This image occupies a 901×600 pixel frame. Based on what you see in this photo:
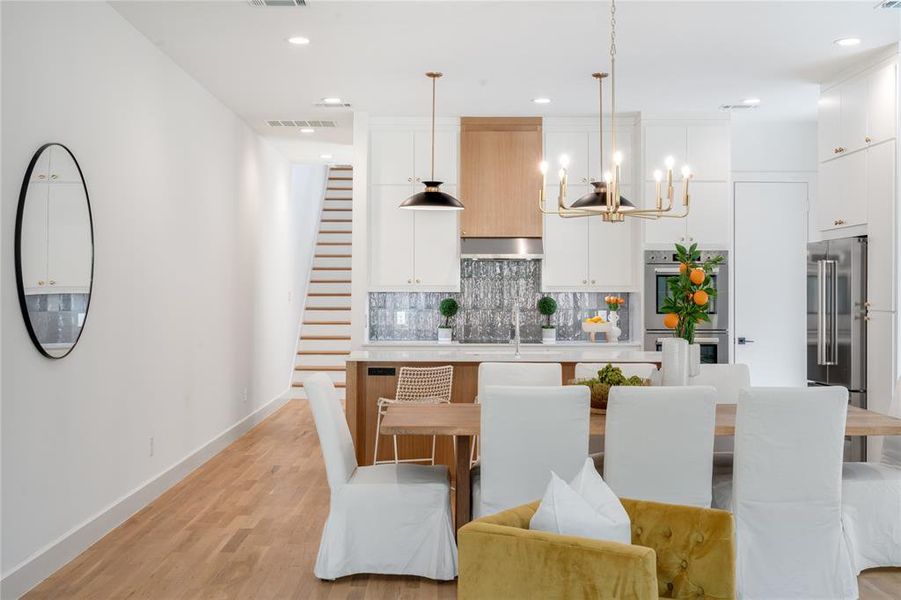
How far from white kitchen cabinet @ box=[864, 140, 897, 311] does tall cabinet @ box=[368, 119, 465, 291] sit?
135 inches

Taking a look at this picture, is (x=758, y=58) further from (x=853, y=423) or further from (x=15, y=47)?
(x=15, y=47)

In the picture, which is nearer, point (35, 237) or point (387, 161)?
point (35, 237)

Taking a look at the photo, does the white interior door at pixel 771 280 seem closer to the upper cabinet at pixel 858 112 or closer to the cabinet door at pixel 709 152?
the cabinet door at pixel 709 152

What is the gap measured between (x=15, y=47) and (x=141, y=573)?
8.13 ft

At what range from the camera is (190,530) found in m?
4.59

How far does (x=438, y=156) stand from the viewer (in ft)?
24.6

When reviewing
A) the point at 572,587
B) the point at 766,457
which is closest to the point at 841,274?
the point at 766,457

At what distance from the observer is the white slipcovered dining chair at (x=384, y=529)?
12.4ft

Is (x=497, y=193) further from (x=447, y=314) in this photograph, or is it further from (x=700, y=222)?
(x=700, y=222)

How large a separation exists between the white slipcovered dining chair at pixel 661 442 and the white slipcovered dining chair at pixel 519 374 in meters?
1.20

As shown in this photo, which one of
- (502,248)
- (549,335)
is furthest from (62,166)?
(549,335)

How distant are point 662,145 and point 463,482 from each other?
4570 millimetres

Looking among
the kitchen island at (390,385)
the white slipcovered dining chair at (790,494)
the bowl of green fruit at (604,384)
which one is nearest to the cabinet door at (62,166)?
the kitchen island at (390,385)

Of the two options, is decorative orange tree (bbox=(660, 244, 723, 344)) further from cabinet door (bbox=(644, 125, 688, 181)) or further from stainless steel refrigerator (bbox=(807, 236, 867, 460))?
cabinet door (bbox=(644, 125, 688, 181))
